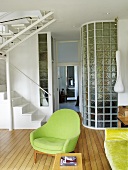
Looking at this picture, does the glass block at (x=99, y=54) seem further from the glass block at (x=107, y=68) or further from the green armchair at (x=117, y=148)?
the green armchair at (x=117, y=148)

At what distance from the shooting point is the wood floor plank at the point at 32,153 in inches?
134

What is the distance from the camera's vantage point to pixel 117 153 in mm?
2809

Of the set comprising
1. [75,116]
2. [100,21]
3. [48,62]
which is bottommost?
[75,116]

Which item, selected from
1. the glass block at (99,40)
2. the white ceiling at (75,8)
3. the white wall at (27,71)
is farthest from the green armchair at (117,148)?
the white wall at (27,71)

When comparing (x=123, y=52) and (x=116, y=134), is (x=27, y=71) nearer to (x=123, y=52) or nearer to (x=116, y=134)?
(x=123, y=52)

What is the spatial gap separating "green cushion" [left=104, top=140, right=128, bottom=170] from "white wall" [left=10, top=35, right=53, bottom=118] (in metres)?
3.88

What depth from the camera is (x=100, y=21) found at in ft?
18.2

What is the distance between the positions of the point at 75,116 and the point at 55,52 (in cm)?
473

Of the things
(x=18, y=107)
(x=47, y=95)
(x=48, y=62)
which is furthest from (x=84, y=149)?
(x=48, y=62)

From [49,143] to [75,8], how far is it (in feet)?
9.73

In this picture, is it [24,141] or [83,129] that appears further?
[83,129]

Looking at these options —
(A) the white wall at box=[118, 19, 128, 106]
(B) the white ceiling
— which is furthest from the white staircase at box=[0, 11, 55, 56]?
(A) the white wall at box=[118, 19, 128, 106]

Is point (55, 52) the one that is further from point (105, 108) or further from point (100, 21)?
point (105, 108)

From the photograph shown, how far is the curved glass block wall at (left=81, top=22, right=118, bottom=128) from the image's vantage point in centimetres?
560
